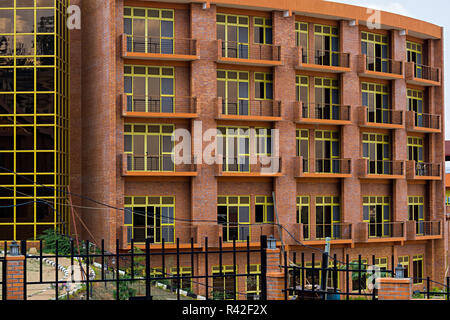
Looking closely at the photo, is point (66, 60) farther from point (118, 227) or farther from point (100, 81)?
point (118, 227)

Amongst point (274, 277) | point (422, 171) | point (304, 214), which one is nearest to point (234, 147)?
point (304, 214)

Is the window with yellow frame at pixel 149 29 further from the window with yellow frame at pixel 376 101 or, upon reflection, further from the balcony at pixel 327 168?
the window with yellow frame at pixel 376 101

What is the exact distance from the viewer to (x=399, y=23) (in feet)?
125

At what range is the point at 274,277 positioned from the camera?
14180mm

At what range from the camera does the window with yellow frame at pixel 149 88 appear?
32.5 m

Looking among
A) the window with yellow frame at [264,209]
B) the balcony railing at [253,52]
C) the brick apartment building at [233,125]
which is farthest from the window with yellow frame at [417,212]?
the balcony railing at [253,52]

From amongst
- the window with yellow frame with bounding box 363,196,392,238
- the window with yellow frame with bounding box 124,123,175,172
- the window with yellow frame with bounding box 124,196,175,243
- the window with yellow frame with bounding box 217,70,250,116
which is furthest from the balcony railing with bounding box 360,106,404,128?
the window with yellow frame with bounding box 124,196,175,243

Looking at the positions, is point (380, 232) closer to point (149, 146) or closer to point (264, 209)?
point (264, 209)

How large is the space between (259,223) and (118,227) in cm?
752

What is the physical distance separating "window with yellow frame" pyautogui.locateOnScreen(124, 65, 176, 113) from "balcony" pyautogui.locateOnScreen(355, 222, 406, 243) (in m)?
12.8

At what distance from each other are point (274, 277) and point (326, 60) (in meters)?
24.0

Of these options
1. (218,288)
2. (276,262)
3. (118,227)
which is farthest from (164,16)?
(276,262)

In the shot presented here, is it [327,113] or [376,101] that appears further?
[376,101]

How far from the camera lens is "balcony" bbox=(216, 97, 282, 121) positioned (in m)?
33.6
